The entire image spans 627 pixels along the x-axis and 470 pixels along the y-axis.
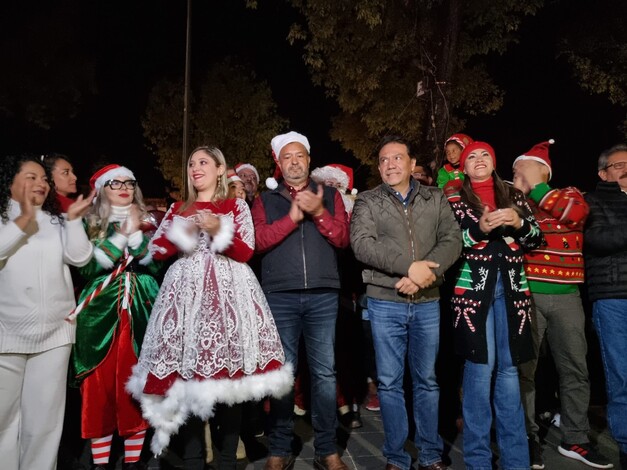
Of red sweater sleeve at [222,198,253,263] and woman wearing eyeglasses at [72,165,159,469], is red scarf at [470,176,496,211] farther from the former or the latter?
→ woman wearing eyeglasses at [72,165,159,469]

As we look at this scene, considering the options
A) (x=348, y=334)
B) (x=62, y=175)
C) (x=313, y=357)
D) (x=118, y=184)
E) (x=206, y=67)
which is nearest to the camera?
(x=313, y=357)

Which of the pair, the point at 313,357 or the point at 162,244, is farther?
the point at 313,357

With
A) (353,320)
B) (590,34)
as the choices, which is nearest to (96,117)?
(590,34)

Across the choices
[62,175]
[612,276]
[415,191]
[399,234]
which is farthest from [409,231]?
[62,175]

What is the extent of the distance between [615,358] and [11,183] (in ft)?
15.5

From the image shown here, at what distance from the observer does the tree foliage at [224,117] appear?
68.1 feet

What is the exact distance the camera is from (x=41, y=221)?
3.93 metres

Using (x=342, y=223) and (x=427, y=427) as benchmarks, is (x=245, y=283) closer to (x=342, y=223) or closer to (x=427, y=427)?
(x=342, y=223)

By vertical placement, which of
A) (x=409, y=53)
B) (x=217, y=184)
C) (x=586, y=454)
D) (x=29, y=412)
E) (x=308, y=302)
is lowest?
(x=586, y=454)

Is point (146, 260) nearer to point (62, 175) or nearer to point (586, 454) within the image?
point (62, 175)

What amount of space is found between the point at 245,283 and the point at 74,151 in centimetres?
2326

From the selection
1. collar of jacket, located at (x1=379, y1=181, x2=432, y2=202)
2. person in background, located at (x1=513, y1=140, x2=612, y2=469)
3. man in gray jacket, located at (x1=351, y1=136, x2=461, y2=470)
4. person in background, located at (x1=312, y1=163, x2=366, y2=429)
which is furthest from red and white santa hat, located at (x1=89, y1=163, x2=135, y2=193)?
person in background, located at (x1=513, y1=140, x2=612, y2=469)

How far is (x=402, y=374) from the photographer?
13.9ft

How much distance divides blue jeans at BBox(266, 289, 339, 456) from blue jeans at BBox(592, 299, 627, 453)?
2234 mm
